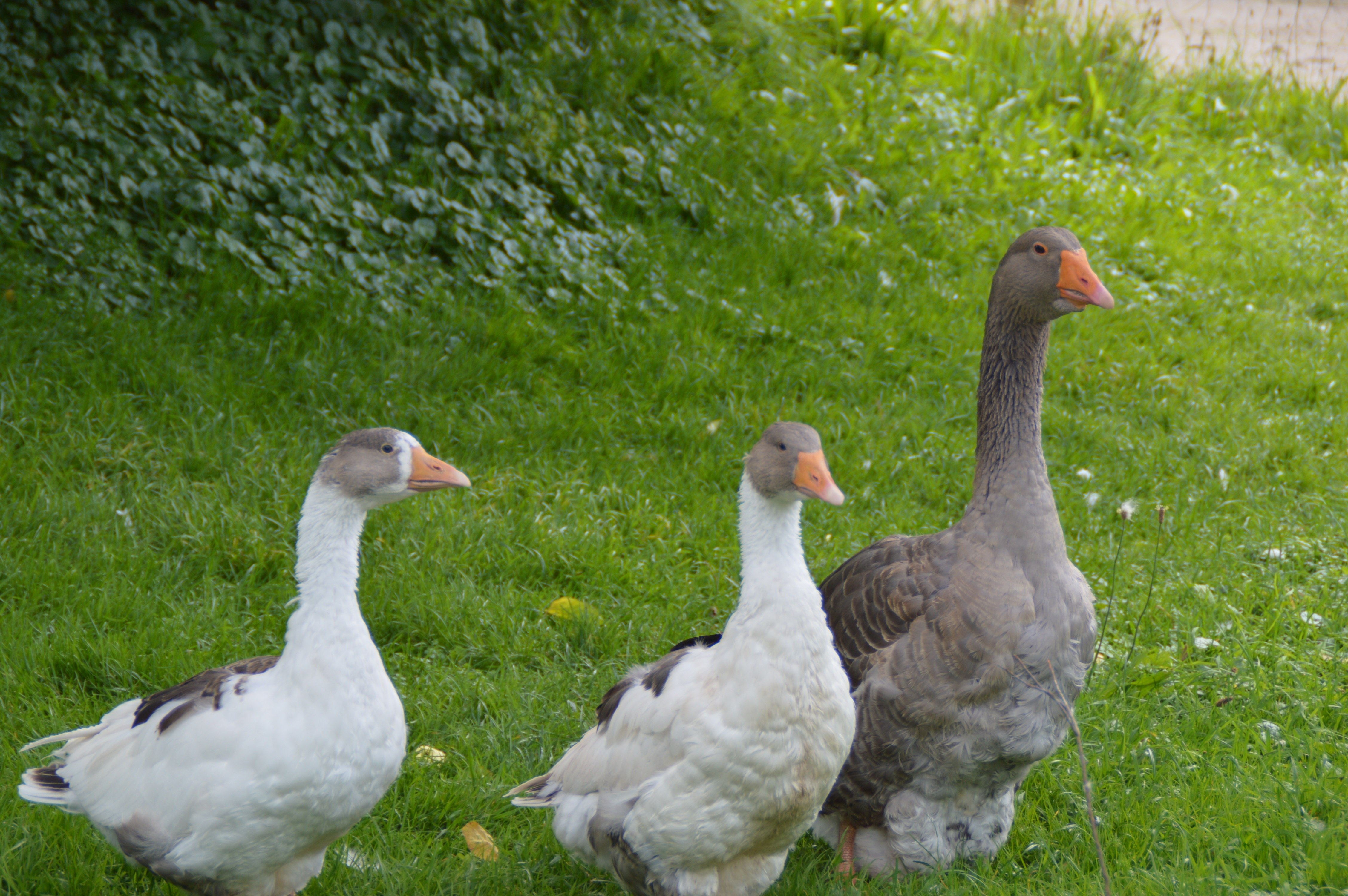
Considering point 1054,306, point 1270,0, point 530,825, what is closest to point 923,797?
point 530,825

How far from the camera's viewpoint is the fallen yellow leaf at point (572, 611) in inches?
191

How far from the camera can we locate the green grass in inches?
157

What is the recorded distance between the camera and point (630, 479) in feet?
19.3

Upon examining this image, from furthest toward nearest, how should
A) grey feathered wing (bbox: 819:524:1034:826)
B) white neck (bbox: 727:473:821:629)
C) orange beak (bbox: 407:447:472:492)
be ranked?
1. grey feathered wing (bbox: 819:524:1034:826)
2. orange beak (bbox: 407:447:472:492)
3. white neck (bbox: 727:473:821:629)

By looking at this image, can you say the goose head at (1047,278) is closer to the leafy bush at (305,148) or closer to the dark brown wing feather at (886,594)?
the dark brown wing feather at (886,594)

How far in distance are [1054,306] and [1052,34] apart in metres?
7.85

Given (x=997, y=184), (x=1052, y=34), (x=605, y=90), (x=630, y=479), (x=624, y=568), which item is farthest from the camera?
(x=1052, y=34)

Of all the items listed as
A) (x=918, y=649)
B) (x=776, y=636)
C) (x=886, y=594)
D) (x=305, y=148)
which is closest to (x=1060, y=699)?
(x=918, y=649)

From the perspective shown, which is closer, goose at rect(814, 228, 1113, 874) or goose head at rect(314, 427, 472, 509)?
goose head at rect(314, 427, 472, 509)

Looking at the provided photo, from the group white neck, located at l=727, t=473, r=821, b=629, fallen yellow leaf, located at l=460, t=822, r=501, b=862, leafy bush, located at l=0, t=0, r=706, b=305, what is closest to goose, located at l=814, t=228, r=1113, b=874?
white neck, located at l=727, t=473, r=821, b=629

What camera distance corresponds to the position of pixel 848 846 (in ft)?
13.1

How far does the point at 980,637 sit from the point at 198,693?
7.71ft

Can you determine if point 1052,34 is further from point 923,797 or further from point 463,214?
point 923,797

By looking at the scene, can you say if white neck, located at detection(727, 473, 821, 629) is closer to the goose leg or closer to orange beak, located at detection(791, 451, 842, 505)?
orange beak, located at detection(791, 451, 842, 505)
